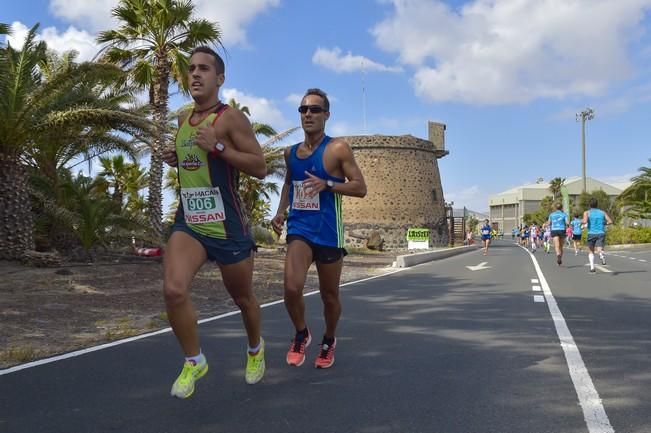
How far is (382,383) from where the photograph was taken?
4137 mm

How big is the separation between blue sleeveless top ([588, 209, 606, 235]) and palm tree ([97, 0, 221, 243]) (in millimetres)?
11039

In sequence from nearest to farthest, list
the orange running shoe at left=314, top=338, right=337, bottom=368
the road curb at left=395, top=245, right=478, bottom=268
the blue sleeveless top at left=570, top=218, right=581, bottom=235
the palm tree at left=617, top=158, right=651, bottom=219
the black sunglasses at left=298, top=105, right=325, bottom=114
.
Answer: the black sunglasses at left=298, top=105, right=325, bottom=114
the orange running shoe at left=314, top=338, right=337, bottom=368
the blue sleeveless top at left=570, top=218, right=581, bottom=235
the road curb at left=395, top=245, right=478, bottom=268
the palm tree at left=617, top=158, right=651, bottom=219

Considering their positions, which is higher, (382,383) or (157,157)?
(157,157)

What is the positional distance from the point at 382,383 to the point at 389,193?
4335cm

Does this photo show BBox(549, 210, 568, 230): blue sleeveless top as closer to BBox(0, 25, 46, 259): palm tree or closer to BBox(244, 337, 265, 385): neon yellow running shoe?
BBox(0, 25, 46, 259): palm tree

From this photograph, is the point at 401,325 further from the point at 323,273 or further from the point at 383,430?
the point at 383,430

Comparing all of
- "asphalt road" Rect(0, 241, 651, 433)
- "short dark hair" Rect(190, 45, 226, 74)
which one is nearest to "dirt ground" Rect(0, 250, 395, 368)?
"asphalt road" Rect(0, 241, 651, 433)

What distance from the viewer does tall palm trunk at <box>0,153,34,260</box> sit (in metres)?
12.2

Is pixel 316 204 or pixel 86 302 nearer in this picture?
pixel 316 204

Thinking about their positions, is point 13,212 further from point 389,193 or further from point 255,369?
point 389,193

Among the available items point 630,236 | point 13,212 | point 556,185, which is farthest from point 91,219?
point 556,185

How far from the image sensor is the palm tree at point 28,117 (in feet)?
38.9

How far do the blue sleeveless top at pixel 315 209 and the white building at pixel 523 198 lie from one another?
130m

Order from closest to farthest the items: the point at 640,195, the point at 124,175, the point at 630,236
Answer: the point at 124,175 < the point at 630,236 < the point at 640,195
